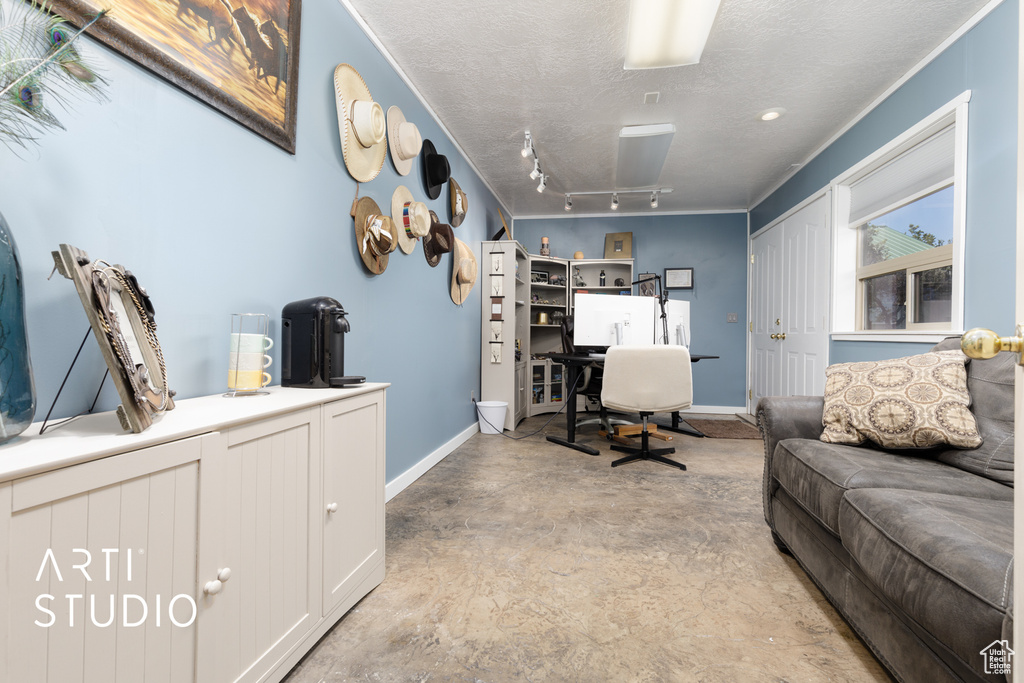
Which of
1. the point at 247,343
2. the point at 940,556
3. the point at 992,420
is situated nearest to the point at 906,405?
the point at 992,420

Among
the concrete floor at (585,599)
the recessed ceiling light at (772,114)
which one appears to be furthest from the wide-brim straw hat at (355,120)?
the recessed ceiling light at (772,114)

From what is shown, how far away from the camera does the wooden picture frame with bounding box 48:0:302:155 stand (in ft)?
3.42

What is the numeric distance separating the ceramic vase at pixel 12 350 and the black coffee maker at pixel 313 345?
2.42 feet

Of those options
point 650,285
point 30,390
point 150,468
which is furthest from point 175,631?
point 650,285

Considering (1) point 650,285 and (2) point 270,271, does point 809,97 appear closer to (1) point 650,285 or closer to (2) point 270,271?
(1) point 650,285

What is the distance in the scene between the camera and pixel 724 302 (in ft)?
17.9

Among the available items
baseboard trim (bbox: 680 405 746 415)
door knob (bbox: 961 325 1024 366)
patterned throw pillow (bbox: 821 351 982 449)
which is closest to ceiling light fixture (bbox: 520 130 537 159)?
patterned throw pillow (bbox: 821 351 982 449)

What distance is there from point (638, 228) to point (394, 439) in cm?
447

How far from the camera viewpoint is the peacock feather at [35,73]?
0.73 metres

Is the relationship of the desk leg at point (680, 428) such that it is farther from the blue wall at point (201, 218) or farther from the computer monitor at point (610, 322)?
the blue wall at point (201, 218)

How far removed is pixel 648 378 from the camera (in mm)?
2900

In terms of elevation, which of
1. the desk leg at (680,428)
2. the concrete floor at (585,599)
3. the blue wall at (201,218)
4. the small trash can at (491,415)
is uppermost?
the blue wall at (201,218)

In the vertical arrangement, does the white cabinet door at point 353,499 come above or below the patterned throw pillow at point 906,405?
below

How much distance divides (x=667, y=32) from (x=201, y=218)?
222 centimetres
